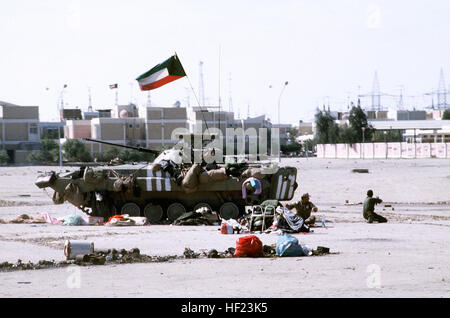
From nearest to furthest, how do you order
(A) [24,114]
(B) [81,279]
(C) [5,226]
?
(B) [81,279] → (C) [5,226] → (A) [24,114]

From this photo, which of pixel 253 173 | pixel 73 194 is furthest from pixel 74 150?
pixel 253 173

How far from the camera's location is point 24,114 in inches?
4250

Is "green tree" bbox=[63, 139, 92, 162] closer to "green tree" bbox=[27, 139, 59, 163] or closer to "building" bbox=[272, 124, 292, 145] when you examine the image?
"green tree" bbox=[27, 139, 59, 163]

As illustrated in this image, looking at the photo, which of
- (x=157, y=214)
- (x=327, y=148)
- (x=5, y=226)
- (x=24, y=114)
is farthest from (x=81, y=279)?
(x=327, y=148)

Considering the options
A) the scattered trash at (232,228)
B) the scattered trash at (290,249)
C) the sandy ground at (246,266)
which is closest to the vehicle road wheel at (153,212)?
the sandy ground at (246,266)

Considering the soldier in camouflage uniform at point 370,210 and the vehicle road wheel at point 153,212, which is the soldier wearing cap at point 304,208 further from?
the vehicle road wheel at point 153,212

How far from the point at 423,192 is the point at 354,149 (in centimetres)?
7357

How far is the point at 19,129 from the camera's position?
107375 millimetres

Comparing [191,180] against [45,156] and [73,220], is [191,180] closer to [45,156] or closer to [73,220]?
[73,220]

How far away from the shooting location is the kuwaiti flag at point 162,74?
27.5 metres

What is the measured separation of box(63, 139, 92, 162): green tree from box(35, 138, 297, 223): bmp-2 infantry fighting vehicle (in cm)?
6479

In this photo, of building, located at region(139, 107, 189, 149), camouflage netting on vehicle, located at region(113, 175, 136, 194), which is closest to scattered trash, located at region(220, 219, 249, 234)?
camouflage netting on vehicle, located at region(113, 175, 136, 194)
